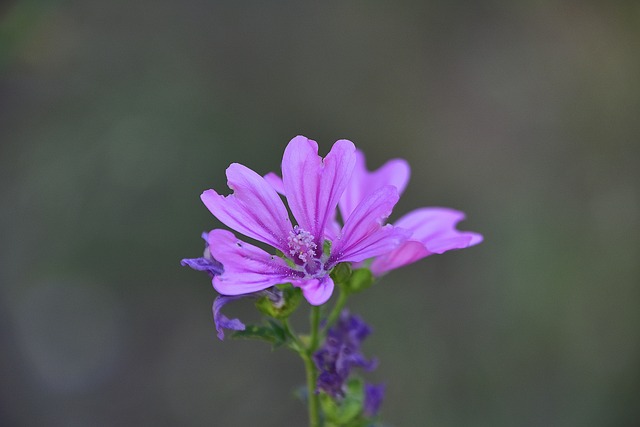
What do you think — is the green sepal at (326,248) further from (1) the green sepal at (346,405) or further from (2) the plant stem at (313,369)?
(1) the green sepal at (346,405)

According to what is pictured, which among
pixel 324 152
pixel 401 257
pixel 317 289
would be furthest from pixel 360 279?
pixel 324 152

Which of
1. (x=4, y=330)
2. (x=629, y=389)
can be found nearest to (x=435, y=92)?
(x=629, y=389)

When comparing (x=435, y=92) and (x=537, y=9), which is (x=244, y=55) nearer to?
(x=435, y=92)

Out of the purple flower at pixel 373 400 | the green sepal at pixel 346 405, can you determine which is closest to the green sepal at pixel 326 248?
the green sepal at pixel 346 405

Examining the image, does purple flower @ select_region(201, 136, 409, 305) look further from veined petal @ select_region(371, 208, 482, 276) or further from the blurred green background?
the blurred green background

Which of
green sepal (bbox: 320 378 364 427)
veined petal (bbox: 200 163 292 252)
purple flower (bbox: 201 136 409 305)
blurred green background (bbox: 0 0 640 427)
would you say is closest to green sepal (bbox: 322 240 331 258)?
purple flower (bbox: 201 136 409 305)

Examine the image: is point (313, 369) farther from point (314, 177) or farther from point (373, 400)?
point (314, 177)

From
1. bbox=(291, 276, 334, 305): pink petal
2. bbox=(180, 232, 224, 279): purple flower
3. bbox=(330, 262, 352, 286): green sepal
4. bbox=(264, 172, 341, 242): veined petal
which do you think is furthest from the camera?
bbox=(264, 172, 341, 242): veined petal
